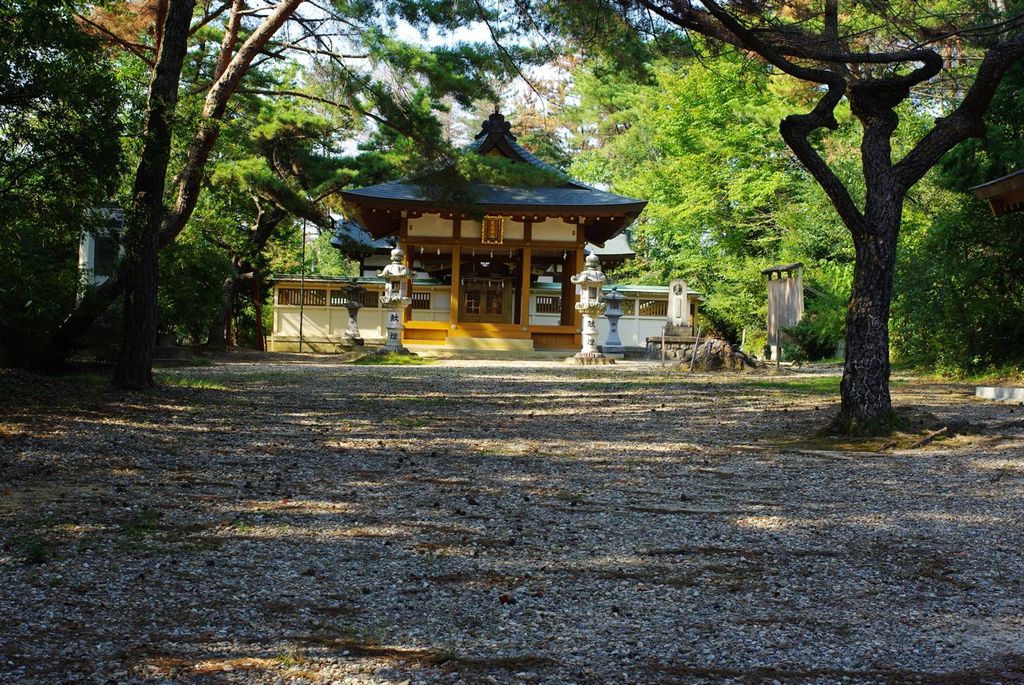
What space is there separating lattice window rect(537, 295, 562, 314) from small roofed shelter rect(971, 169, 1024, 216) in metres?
16.6

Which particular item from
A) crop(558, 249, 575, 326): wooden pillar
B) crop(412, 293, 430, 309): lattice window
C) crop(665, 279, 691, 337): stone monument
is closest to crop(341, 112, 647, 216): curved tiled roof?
crop(558, 249, 575, 326): wooden pillar

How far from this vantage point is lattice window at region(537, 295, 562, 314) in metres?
25.6

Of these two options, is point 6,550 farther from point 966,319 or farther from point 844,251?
→ point 844,251

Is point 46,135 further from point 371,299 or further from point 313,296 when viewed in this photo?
point 313,296

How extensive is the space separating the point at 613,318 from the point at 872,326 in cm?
1496

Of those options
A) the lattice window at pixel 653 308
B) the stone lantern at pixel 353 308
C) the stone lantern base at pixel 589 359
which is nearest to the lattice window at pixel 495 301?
the stone lantern at pixel 353 308

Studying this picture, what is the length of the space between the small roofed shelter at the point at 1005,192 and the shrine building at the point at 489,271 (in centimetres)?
1245

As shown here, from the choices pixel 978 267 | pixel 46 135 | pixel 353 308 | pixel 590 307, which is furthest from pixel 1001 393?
pixel 353 308

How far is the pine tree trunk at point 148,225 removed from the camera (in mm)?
8852

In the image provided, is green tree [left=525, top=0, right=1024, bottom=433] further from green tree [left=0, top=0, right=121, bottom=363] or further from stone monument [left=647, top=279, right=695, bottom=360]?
stone monument [left=647, top=279, right=695, bottom=360]

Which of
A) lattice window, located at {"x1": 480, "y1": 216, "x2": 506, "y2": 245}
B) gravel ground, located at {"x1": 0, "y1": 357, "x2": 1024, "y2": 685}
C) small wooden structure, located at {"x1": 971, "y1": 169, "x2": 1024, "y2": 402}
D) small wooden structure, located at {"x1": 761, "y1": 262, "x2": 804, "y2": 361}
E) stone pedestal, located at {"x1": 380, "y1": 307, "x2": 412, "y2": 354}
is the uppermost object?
lattice window, located at {"x1": 480, "y1": 216, "x2": 506, "y2": 245}

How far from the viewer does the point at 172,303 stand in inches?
617

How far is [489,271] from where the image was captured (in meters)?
26.5

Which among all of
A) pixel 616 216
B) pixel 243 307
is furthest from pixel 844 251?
pixel 243 307
